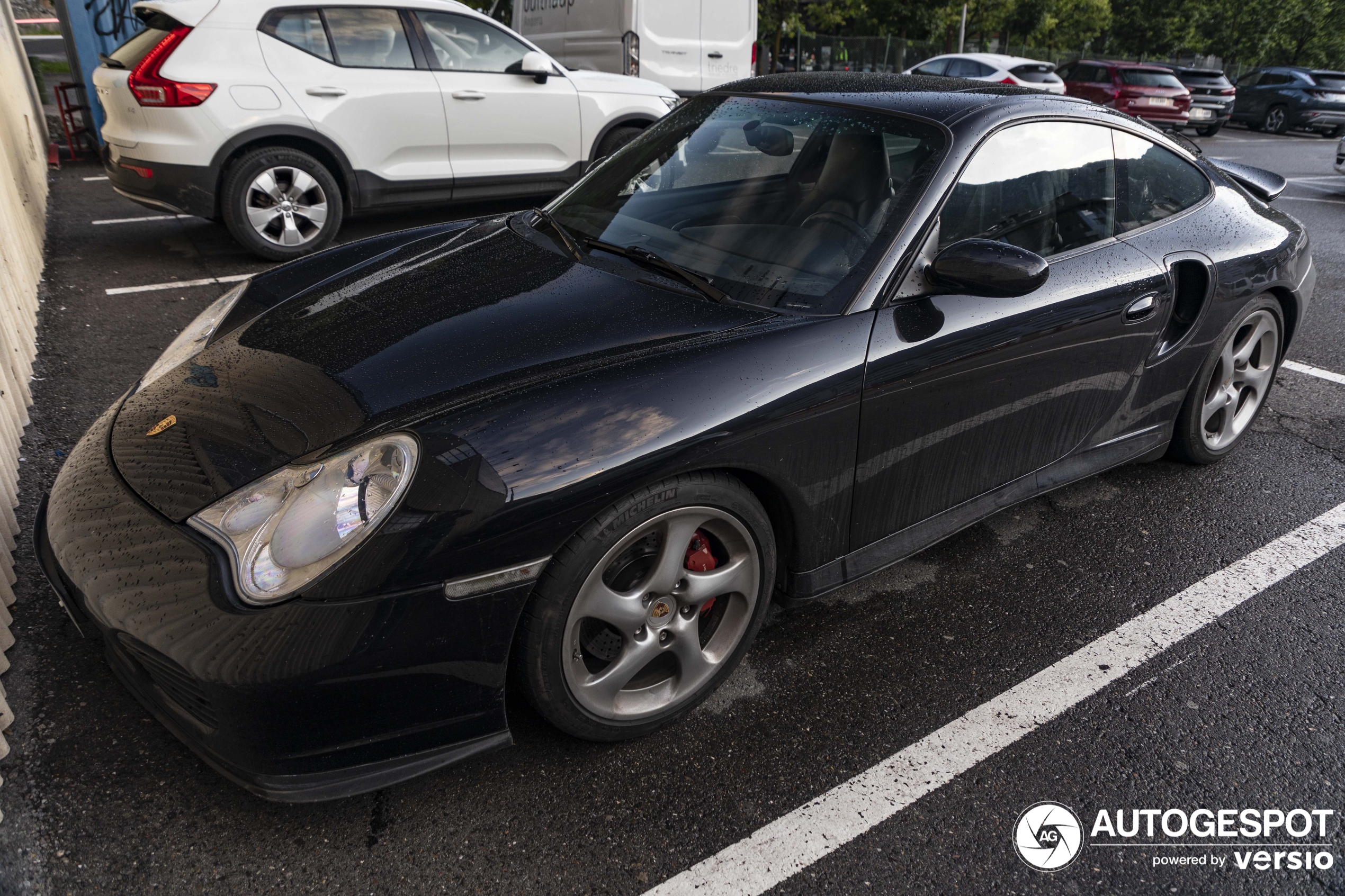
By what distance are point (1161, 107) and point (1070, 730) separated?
18.5 meters

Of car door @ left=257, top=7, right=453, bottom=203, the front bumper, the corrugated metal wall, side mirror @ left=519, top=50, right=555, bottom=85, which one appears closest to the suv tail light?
car door @ left=257, top=7, right=453, bottom=203

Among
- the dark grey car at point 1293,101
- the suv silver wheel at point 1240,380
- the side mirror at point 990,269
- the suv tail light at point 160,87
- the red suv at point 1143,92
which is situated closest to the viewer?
the side mirror at point 990,269

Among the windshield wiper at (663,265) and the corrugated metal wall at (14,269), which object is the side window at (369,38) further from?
the windshield wiper at (663,265)

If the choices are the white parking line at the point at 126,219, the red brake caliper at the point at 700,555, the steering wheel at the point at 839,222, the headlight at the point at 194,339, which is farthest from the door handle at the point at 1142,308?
the white parking line at the point at 126,219

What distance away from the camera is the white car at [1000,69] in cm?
1605

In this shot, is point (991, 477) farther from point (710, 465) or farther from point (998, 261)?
point (710, 465)

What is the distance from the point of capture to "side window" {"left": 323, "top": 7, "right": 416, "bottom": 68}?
6.31 m

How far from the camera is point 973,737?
2.34 m

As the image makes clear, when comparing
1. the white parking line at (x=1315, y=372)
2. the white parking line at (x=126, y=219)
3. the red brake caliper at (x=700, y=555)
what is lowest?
the white parking line at (x=1315, y=372)

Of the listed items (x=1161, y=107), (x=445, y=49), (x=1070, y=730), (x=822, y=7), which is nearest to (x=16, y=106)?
(x=445, y=49)

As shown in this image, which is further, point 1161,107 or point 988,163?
point 1161,107

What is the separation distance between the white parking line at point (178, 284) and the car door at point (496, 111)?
1735mm

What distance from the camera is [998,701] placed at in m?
→ 2.47

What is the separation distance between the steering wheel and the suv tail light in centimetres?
492
